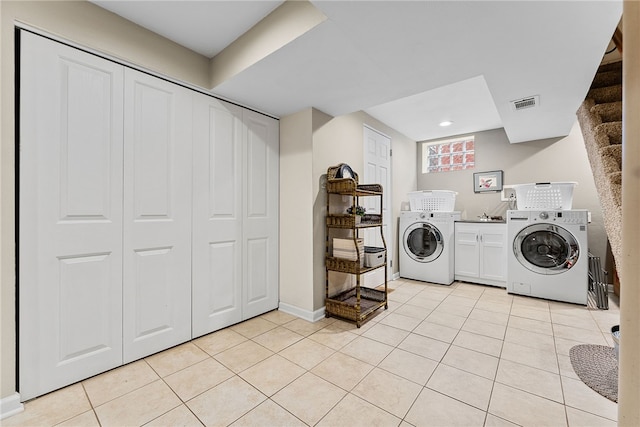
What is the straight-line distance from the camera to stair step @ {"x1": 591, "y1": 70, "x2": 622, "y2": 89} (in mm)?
2472

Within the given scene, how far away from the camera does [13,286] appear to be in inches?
55.4

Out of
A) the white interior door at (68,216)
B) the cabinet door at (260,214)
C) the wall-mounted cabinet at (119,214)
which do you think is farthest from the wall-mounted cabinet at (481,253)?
the white interior door at (68,216)

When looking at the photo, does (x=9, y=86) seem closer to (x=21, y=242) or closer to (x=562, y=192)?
(x=21, y=242)

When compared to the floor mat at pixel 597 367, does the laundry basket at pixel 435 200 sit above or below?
above

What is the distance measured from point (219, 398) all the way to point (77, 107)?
1932 mm

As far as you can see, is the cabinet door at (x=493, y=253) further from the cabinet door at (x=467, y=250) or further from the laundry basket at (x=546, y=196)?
the laundry basket at (x=546, y=196)

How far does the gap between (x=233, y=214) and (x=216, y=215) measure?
0.16 metres

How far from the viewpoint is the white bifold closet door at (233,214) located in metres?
2.22

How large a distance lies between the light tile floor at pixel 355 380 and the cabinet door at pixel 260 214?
276 millimetres

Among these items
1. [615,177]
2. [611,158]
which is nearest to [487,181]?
[611,158]

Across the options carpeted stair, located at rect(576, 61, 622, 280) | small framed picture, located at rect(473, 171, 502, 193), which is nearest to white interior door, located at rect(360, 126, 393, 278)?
small framed picture, located at rect(473, 171, 502, 193)

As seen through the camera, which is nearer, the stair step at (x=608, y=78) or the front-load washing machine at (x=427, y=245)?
the stair step at (x=608, y=78)

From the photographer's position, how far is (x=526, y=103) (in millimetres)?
2553

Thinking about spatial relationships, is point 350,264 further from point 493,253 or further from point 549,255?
point 549,255
